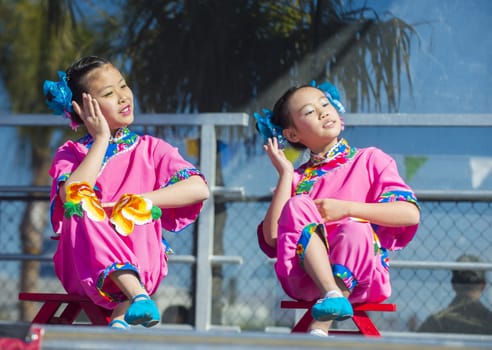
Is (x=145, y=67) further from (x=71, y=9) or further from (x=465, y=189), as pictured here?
(x=465, y=189)

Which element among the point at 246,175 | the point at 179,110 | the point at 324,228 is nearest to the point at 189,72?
the point at 179,110

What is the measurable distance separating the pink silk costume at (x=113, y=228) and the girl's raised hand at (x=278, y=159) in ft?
0.84

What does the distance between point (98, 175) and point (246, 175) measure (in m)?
1.20

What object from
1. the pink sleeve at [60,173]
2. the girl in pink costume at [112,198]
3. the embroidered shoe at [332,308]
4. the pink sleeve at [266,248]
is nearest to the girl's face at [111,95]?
the girl in pink costume at [112,198]

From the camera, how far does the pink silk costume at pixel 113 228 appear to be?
263 centimetres

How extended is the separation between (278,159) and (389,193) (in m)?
0.37

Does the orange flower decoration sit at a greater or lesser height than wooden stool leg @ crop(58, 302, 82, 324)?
greater

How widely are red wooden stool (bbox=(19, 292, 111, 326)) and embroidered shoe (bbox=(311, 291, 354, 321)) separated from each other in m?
0.66

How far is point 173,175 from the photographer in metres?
2.87

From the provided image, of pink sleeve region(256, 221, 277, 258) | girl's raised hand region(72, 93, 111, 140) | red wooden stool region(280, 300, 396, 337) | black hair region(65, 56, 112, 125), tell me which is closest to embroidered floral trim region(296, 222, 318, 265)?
red wooden stool region(280, 300, 396, 337)

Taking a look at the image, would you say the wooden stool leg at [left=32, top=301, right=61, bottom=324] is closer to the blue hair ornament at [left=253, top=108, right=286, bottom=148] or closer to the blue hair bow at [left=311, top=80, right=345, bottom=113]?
the blue hair ornament at [left=253, top=108, right=286, bottom=148]

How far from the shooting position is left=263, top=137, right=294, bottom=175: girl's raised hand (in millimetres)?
2869

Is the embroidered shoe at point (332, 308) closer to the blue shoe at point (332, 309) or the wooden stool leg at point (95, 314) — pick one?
the blue shoe at point (332, 309)

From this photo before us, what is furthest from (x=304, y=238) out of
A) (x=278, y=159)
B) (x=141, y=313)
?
(x=141, y=313)
